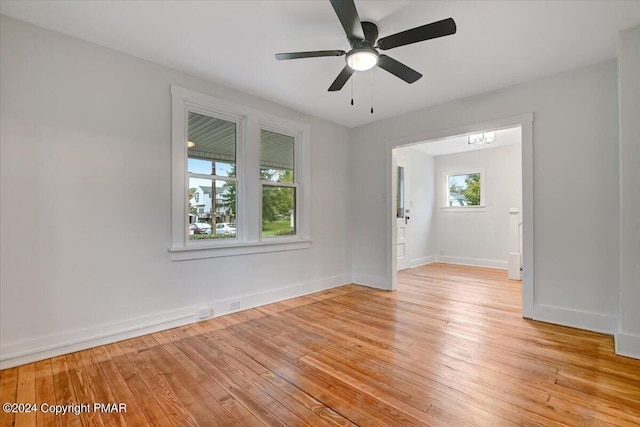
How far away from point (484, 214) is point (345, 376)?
5817 mm

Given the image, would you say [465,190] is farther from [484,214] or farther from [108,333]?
[108,333]

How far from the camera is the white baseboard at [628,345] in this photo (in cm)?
230

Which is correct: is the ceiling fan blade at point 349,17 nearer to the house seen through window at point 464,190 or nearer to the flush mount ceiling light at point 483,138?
the flush mount ceiling light at point 483,138

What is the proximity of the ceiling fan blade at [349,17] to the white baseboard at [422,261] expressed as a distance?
531 cm

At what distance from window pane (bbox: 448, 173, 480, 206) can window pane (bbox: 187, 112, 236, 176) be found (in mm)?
5620

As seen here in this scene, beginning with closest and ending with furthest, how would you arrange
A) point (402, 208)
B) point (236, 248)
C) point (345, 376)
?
1. point (345, 376)
2. point (236, 248)
3. point (402, 208)

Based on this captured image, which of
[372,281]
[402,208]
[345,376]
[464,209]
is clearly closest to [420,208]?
[402,208]

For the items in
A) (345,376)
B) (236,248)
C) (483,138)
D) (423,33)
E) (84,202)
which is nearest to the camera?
(423,33)

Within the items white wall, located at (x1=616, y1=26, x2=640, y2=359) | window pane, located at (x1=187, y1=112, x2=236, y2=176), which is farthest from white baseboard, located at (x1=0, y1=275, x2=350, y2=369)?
white wall, located at (x1=616, y1=26, x2=640, y2=359)

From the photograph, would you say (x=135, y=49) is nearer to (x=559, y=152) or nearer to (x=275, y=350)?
(x=275, y=350)

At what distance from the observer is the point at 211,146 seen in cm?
337

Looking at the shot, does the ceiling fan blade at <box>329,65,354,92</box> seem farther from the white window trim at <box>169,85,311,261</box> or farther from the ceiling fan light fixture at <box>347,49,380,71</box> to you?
the white window trim at <box>169,85,311,261</box>

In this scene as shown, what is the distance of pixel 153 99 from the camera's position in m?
2.86

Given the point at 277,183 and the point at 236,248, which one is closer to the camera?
the point at 236,248
